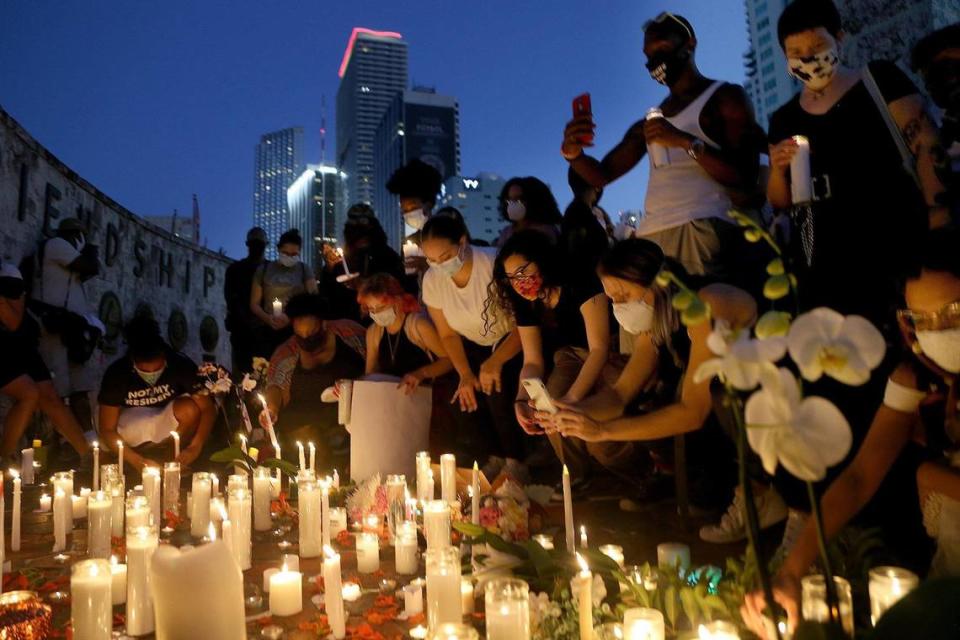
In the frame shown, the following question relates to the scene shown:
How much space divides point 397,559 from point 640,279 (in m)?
1.48

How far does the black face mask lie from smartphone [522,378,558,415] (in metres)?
1.59

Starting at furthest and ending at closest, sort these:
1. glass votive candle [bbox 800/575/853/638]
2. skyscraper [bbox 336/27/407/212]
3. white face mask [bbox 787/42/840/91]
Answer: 1. skyscraper [bbox 336/27/407/212]
2. white face mask [bbox 787/42/840/91]
3. glass votive candle [bbox 800/575/853/638]

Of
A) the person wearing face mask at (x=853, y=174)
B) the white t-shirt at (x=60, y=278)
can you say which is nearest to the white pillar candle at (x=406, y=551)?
the person wearing face mask at (x=853, y=174)

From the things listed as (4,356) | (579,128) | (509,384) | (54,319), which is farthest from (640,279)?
(54,319)

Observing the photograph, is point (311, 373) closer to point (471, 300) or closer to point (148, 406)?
point (148, 406)

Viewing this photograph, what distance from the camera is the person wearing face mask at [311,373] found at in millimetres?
5258

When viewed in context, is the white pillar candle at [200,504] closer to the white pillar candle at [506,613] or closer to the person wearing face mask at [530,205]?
the white pillar candle at [506,613]

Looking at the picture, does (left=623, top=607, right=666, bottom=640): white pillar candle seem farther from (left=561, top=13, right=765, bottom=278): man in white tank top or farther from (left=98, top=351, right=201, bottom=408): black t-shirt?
(left=98, top=351, right=201, bottom=408): black t-shirt

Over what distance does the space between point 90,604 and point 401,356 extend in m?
2.89

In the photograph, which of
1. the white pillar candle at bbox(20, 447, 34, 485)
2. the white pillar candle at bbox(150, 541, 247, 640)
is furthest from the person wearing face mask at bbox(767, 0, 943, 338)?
the white pillar candle at bbox(20, 447, 34, 485)

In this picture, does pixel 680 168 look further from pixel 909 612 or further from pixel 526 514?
pixel 909 612

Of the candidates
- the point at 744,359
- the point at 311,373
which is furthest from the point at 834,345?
the point at 311,373

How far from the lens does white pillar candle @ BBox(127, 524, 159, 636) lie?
219 centimetres

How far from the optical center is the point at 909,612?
3.30 feet
